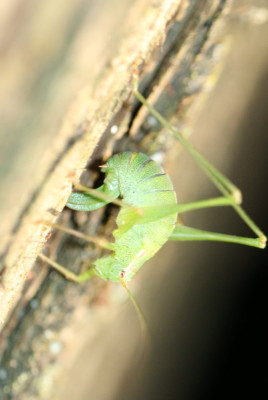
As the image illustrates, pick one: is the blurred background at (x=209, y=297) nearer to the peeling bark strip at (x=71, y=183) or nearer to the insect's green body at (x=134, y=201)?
the peeling bark strip at (x=71, y=183)

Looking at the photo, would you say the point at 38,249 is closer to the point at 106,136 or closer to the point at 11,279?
the point at 11,279

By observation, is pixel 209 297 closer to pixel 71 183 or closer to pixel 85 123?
pixel 71 183

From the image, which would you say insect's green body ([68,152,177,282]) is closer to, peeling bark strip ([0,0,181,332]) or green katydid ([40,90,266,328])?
green katydid ([40,90,266,328])

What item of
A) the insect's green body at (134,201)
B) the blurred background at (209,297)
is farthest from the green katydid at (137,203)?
the blurred background at (209,297)

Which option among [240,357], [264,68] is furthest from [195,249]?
[264,68]

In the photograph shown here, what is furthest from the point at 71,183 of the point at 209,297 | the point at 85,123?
the point at 209,297

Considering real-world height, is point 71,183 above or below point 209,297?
below
